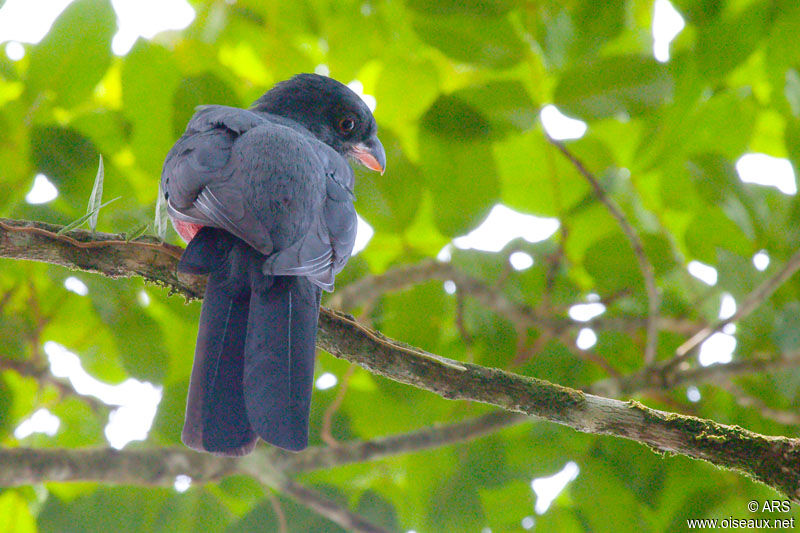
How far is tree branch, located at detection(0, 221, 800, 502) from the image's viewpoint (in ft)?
6.12

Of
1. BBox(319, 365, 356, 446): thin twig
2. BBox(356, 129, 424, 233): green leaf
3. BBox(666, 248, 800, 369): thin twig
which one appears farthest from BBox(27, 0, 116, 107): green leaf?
BBox(666, 248, 800, 369): thin twig

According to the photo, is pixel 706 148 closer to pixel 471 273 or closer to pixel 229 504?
pixel 471 273

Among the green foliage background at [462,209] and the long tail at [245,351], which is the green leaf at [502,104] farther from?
the long tail at [245,351]

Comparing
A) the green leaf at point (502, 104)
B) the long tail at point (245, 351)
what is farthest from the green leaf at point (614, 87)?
the long tail at point (245, 351)

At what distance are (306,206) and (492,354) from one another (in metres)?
1.70

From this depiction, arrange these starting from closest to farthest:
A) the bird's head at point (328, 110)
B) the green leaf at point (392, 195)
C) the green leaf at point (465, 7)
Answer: the green leaf at point (465, 7)
the green leaf at point (392, 195)
the bird's head at point (328, 110)

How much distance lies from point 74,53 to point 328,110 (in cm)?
112

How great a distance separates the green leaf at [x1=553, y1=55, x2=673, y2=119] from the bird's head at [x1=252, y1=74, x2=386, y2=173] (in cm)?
88

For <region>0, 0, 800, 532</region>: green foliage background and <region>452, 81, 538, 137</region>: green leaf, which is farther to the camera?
<region>452, 81, 538, 137</region>: green leaf

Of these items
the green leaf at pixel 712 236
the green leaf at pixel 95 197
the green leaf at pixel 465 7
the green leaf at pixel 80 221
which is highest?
the green leaf at pixel 465 7

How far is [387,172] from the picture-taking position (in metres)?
3.38

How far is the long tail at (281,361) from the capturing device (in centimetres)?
191

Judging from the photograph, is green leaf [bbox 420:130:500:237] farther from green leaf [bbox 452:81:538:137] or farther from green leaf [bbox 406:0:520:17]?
green leaf [bbox 406:0:520:17]

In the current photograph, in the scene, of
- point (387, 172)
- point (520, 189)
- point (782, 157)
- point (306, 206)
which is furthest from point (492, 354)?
point (782, 157)
